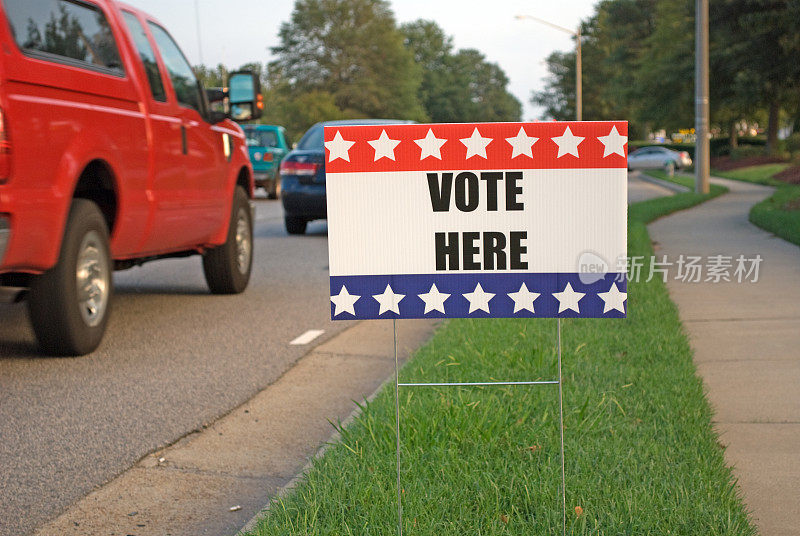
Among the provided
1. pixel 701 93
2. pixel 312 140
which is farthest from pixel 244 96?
pixel 701 93

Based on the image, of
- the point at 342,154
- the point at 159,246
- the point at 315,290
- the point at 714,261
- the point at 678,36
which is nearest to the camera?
the point at 342,154

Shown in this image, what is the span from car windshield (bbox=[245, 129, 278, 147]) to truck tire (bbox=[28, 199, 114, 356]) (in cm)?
2257

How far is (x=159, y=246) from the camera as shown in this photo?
796cm

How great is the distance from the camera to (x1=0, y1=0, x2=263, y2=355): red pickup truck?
5.75 meters

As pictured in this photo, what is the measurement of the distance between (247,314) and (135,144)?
6.57 feet

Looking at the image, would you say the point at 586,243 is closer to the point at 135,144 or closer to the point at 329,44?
the point at 135,144

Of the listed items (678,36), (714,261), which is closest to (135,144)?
(714,261)

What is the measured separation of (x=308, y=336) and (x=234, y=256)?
2156mm

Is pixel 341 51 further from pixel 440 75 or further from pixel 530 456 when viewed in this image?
pixel 530 456

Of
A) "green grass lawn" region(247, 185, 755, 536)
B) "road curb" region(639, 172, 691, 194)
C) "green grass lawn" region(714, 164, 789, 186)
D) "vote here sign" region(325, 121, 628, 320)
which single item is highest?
"vote here sign" region(325, 121, 628, 320)

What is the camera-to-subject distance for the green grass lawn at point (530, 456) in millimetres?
3451

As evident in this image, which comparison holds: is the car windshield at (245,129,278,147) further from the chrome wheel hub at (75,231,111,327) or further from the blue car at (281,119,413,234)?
the chrome wheel hub at (75,231,111,327)

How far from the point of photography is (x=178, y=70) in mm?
8531

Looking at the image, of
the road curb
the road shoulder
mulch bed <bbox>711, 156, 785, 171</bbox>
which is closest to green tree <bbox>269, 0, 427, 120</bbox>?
mulch bed <bbox>711, 156, 785, 171</bbox>
